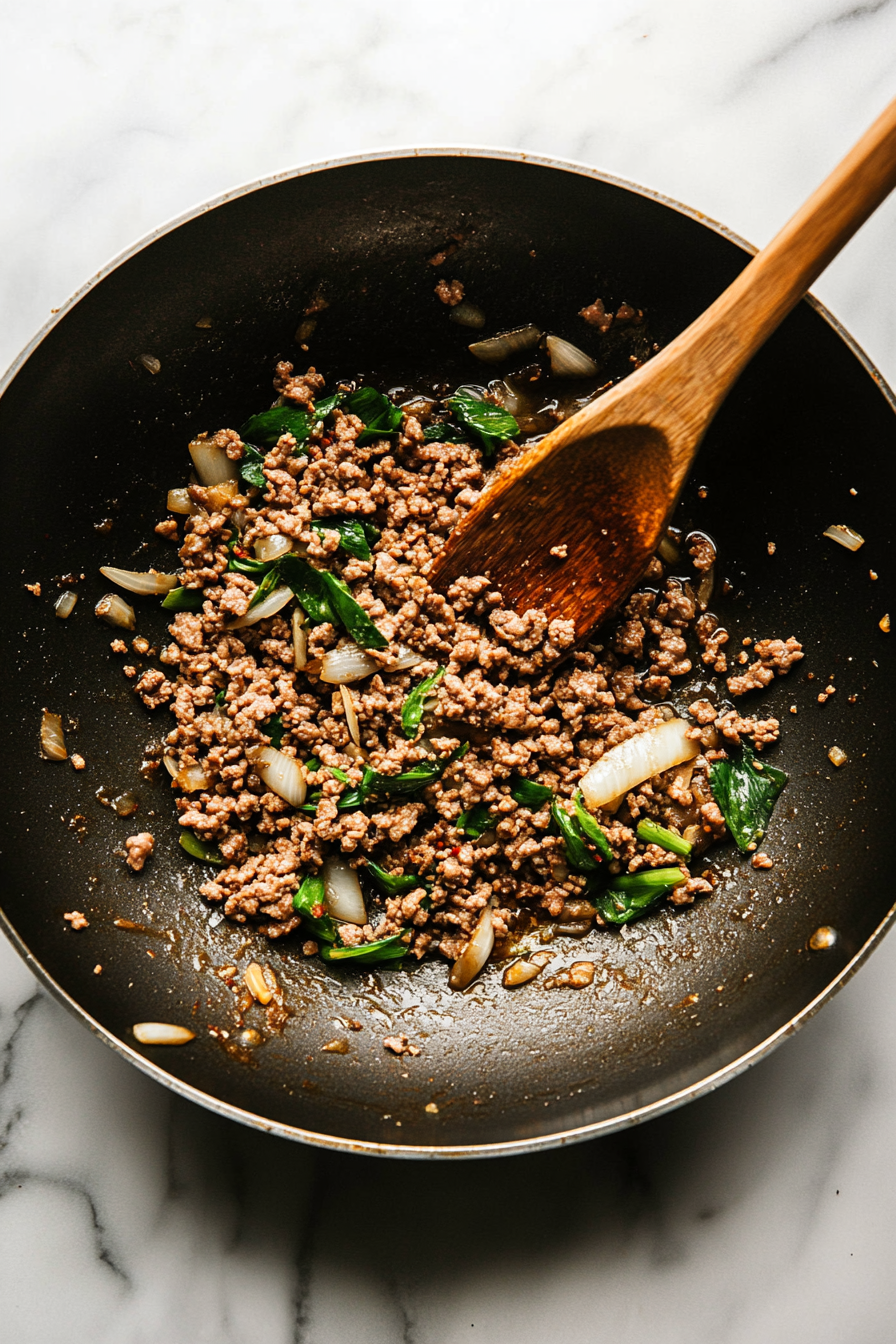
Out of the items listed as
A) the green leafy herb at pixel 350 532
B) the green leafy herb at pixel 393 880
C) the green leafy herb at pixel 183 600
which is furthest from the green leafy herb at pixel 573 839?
the green leafy herb at pixel 183 600

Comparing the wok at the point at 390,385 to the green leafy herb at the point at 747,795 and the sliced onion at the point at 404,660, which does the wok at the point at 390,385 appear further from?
the sliced onion at the point at 404,660

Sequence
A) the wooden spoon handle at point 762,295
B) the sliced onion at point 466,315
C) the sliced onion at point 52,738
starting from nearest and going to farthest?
the wooden spoon handle at point 762,295, the sliced onion at point 52,738, the sliced onion at point 466,315

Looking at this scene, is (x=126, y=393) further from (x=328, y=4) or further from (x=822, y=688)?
(x=822, y=688)

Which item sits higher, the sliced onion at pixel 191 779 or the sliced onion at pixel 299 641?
the sliced onion at pixel 299 641

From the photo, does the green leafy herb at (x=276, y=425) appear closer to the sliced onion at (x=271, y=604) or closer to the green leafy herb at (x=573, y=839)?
the sliced onion at (x=271, y=604)

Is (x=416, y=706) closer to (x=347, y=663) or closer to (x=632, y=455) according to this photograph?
(x=347, y=663)

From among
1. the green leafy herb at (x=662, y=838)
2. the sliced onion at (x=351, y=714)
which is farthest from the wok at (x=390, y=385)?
the sliced onion at (x=351, y=714)

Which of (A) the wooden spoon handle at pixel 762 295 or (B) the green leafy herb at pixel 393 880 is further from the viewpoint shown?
(B) the green leafy herb at pixel 393 880

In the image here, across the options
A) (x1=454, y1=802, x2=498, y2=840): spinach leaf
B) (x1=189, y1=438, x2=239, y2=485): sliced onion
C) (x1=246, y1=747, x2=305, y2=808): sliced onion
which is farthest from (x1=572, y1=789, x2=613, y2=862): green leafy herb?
(x1=189, y1=438, x2=239, y2=485): sliced onion

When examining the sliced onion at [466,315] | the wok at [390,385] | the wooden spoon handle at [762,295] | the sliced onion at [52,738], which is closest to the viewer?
the wooden spoon handle at [762,295]

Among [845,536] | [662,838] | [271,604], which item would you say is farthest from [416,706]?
[845,536]
